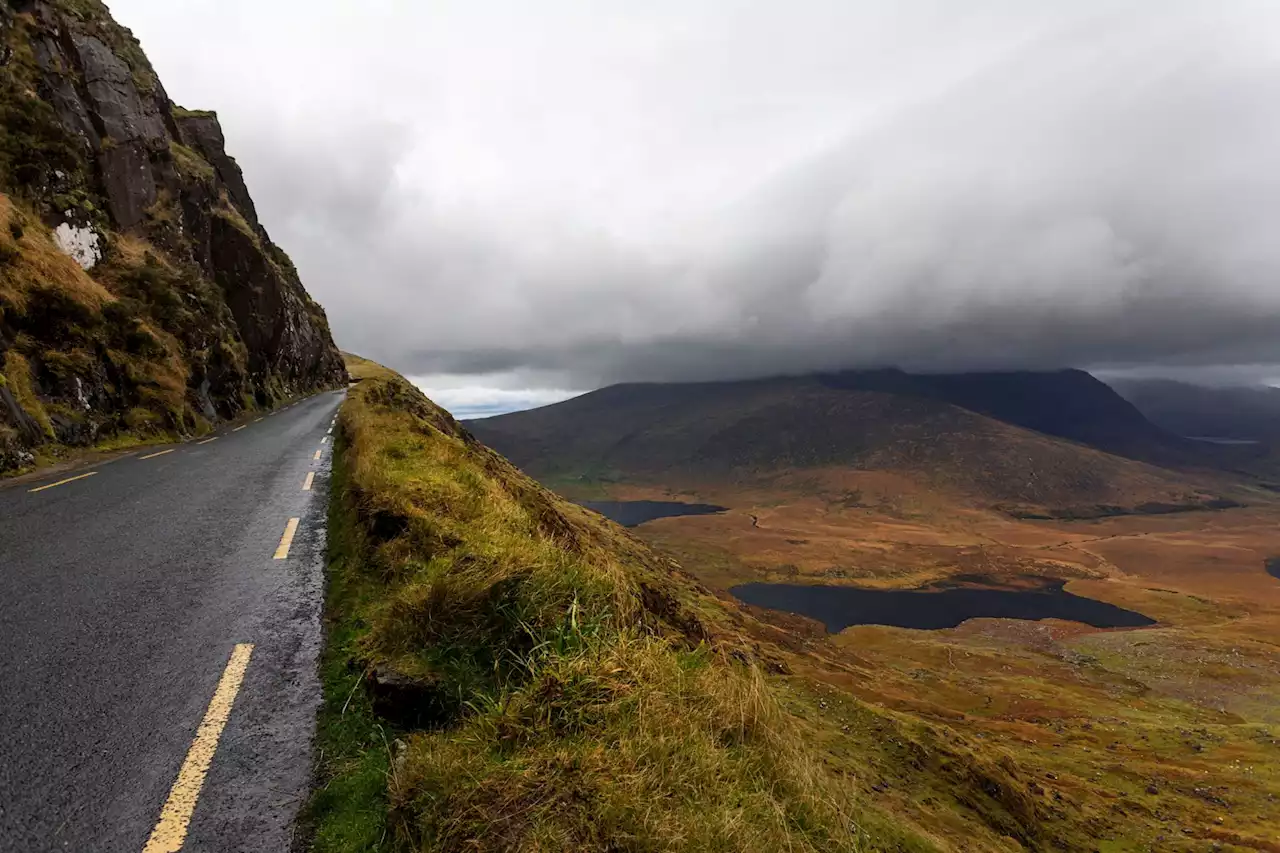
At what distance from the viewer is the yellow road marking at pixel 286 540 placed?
1008 centimetres

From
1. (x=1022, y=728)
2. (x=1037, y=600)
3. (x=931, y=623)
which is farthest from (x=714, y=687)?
(x=1037, y=600)

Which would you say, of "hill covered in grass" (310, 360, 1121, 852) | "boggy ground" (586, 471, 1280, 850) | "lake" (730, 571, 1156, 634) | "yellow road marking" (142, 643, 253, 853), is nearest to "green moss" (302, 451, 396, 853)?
"hill covered in grass" (310, 360, 1121, 852)

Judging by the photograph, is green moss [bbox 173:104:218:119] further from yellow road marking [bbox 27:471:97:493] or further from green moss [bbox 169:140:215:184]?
yellow road marking [bbox 27:471:97:493]

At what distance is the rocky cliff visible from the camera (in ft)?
69.4

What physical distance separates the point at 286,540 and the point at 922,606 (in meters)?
203

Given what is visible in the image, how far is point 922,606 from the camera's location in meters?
182

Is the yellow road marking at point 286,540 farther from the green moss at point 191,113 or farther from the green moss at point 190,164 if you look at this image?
the green moss at point 191,113

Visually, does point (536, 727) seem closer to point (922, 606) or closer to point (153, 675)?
point (153, 675)

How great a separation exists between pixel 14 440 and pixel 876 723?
3905 cm

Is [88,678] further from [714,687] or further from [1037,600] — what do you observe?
[1037,600]

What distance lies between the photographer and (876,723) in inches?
1288

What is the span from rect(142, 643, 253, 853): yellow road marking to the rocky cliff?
16.7 metres

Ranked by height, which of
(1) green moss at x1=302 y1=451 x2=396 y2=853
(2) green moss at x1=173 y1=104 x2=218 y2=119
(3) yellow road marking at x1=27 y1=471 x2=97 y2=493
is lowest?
(1) green moss at x1=302 y1=451 x2=396 y2=853

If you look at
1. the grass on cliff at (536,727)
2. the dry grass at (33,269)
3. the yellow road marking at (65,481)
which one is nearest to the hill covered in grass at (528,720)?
the grass on cliff at (536,727)
